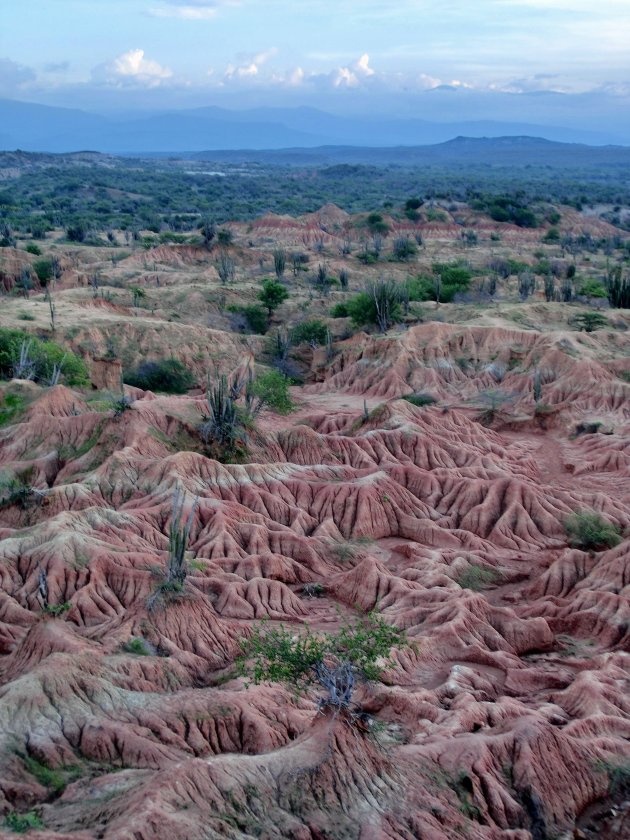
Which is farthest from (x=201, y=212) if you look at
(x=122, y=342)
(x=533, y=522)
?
(x=533, y=522)

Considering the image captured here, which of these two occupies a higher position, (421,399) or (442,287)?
(442,287)

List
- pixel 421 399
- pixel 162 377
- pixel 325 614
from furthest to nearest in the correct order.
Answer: pixel 162 377, pixel 421 399, pixel 325 614

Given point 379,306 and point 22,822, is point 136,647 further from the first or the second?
point 379,306

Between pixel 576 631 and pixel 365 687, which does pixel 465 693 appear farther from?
pixel 576 631

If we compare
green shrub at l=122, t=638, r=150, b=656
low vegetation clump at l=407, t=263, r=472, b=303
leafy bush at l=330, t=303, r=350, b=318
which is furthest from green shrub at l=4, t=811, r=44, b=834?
low vegetation clump at l=407, t=263, r=472, b=303

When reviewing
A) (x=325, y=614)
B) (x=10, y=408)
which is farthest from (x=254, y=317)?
(x=325, y=614)

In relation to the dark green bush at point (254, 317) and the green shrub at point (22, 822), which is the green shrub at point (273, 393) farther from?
the green shrub at point (22, 822)
